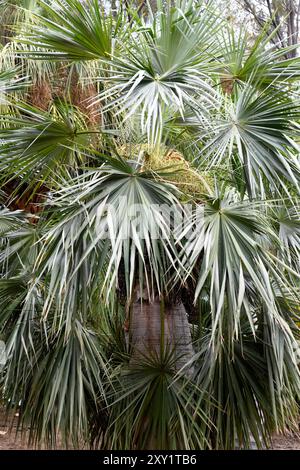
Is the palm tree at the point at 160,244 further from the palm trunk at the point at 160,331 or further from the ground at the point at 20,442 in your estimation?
the ground at the point at 20,442

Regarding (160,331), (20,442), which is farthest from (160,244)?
(20,442)

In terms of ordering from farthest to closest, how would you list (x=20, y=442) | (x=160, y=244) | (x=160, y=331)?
1. (x=20, y=442)
2. (x=160, y=331)
3. (x=160, y=244)

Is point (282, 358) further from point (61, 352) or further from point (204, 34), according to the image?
point (204, 34)

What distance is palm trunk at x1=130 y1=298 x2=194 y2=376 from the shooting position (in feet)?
13.8

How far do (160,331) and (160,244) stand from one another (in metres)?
0.87

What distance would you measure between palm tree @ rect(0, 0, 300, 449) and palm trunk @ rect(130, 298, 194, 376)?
0.04ft

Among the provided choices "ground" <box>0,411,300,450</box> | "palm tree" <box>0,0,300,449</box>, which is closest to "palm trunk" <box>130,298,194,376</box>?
"palm tree" <box>0,0,300,449</box>

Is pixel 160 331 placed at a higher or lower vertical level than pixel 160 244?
lower

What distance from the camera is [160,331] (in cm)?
433

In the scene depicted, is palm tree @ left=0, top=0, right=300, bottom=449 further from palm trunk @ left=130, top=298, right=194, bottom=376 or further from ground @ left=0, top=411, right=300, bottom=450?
ground @ left=0, top=411, right=300, bottom=450

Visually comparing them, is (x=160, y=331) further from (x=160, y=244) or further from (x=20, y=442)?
(x=20, y=442)

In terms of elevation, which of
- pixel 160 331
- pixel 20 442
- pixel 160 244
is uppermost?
pixel 160 244

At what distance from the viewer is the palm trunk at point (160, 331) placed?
13.8 ft
